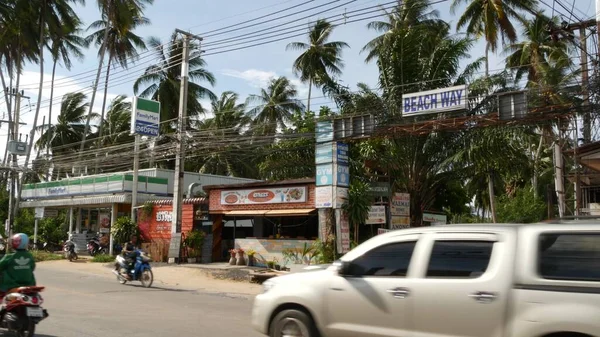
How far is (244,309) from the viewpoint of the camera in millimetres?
11844

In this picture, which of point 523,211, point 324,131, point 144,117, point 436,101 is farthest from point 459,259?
point 523,211

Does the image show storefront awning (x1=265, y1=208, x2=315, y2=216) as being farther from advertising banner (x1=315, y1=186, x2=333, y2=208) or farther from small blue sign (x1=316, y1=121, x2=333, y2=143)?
small blue sign (x1=316, y1=121, x2=333, y2=143)

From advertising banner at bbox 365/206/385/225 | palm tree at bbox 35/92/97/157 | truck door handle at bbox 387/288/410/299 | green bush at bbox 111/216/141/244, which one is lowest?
truck door handle at bbox 387/288/410/299

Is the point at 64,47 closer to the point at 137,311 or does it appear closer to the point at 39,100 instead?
the point at 39,100

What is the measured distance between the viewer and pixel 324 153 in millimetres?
18469

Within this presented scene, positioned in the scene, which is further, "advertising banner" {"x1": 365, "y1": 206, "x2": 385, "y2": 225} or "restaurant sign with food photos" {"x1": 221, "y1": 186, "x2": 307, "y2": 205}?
"restaurant sign with food photos" {"x1": 221, "y1": 186, "x2": 307, "y2": 205}

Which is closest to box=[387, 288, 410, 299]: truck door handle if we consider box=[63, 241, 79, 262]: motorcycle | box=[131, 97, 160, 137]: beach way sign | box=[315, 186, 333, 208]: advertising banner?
box=[315, 186, 333, 208]: advertising banner

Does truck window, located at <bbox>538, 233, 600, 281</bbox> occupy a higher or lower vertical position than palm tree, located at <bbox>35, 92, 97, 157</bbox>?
lower

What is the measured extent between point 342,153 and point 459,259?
13.2m

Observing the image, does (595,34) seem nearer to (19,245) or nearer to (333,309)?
(333,309)

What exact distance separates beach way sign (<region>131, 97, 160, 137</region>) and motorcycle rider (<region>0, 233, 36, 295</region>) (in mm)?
17918

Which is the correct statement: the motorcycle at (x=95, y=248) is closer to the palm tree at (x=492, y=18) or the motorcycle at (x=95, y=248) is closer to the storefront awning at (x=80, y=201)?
the storefront awning at (x=80, y=201)

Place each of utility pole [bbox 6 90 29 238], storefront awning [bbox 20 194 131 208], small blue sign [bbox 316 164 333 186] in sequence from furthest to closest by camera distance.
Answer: utility pole [bbox 6 90 29 238] → storefront awning [bbox 20 194 131 208] → small blue sign [bbox 316 164 333 186]

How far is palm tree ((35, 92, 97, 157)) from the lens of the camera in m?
46.4
